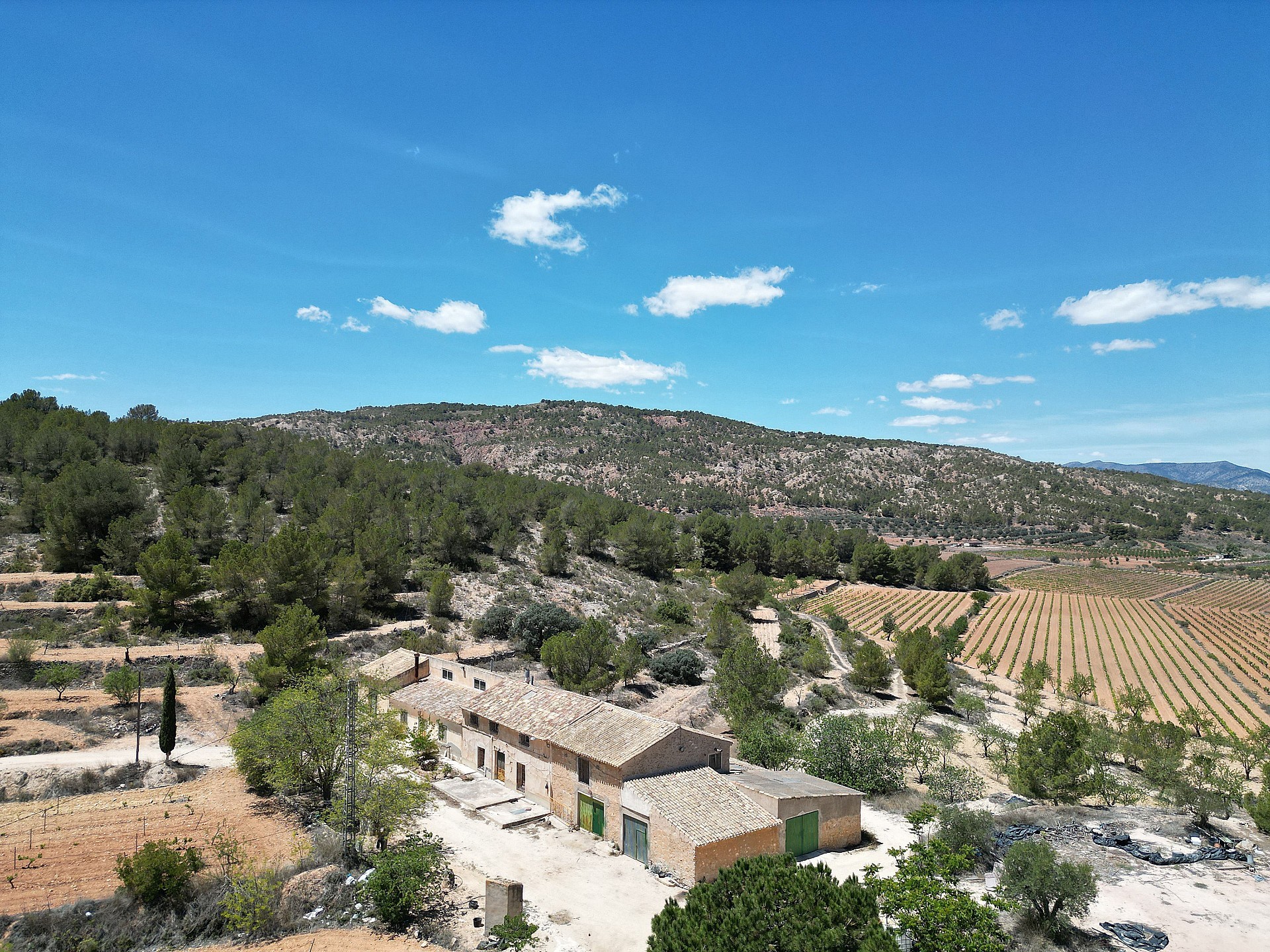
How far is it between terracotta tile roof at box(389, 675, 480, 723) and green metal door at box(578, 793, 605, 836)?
329 inches

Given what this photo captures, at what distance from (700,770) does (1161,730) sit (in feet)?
88.5

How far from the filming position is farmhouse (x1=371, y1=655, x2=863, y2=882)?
1995 centimetres

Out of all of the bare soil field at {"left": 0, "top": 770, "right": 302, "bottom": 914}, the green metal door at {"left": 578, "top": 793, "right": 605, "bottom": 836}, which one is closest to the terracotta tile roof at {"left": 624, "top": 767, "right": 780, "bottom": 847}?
the green metal door at {"left": 578, "top": 793, "right": 605, "bottom": 836}

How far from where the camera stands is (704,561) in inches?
3452

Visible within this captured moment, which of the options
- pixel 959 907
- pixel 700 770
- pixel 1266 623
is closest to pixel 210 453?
pixel 700 770

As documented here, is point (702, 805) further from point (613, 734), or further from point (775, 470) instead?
point (775, 470)

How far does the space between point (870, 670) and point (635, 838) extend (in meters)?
30.2

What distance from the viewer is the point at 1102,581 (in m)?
108

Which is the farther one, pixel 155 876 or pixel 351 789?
pixel 351 789

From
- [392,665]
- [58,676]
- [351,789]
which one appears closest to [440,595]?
[392,665]

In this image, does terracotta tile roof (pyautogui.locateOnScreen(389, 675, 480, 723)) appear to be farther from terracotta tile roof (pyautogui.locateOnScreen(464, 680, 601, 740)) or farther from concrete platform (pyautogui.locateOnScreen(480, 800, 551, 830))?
concrete platform (pyautogui.locateOnScreen(480, 800, 551, 830))

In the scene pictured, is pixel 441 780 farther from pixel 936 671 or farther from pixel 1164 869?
pixel 936 671

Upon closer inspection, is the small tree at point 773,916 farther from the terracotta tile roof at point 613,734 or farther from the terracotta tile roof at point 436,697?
the terracotta tile roof at point 436,697

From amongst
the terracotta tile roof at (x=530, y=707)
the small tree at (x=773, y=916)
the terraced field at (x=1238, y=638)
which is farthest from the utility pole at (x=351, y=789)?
the terraced field at (x=1238, y=638)
